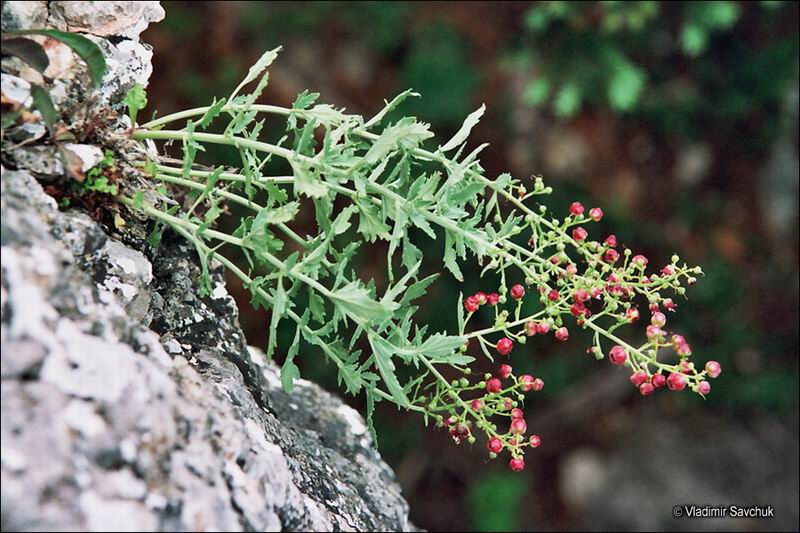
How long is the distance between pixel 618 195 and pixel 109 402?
11.9ft

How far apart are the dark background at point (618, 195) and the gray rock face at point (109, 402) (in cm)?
237

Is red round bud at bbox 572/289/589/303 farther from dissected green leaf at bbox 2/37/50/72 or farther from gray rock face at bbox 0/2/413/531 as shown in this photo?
dissected green leaf at bbox 2/37/50/72

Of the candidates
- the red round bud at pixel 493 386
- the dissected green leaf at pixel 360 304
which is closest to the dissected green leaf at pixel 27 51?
the dissected green leaf at pixel 360 304

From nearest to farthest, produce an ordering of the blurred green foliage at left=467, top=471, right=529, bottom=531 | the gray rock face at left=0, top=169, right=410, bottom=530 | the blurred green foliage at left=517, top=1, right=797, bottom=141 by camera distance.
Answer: the gray rock face at left=0, top=169, right=410, bottom=530
the blurred green foliage at left=517, top=1, right=797, bottom=141
the blurred green foliage at left=467, top=471, right=529, bottom=531

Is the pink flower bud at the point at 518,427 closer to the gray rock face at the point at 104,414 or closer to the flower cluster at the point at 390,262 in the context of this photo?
the flower cluster at the point at 390,262

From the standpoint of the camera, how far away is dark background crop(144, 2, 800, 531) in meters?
3.96

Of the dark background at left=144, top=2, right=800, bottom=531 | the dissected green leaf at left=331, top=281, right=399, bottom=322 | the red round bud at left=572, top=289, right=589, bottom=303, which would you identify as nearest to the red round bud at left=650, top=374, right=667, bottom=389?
the red round bud at left=572, top=289, right=589, bottom=303

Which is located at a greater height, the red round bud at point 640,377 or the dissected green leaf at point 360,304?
the dissected green leaf at point 360,304

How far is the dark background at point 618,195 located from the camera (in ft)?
13.0

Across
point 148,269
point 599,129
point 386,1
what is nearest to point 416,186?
point 148,269

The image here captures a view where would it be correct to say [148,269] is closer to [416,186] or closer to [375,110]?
[416,186]

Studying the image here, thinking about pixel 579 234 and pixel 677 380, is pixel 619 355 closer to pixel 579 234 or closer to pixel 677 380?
pixel 677 380

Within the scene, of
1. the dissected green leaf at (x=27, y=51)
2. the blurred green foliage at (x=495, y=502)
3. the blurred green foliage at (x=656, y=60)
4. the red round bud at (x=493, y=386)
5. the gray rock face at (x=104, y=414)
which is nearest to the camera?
the gray rock face at (x=104, y=414)

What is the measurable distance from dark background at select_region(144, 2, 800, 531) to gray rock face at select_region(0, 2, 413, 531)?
7.79ft
